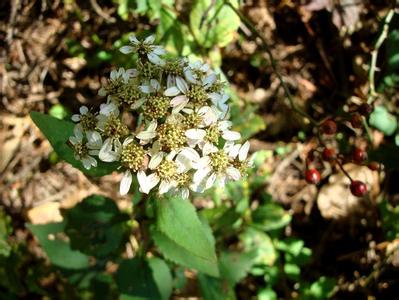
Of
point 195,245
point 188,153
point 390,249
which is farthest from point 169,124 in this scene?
point 390,249

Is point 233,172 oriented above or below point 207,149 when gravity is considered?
below

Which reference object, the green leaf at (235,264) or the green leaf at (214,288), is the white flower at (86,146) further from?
the green leaf at (235,264)

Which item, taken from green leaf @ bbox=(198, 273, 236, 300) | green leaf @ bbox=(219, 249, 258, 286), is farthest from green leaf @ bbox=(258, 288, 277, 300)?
green leaf @ bbox=(198, 273, 236, 300)

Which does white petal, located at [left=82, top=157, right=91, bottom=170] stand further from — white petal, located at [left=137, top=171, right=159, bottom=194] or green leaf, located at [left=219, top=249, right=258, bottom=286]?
green leaf, located at [left=219, top=249, right=258, bottom=286]

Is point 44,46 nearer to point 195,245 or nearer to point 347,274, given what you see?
point 195,245

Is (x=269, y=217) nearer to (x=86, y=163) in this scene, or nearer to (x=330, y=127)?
(x=330, y=127)

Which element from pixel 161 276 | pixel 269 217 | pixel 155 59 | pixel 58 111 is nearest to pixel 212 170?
pixel 155 59

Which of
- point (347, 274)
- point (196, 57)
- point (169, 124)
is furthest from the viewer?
point (347, 274)
